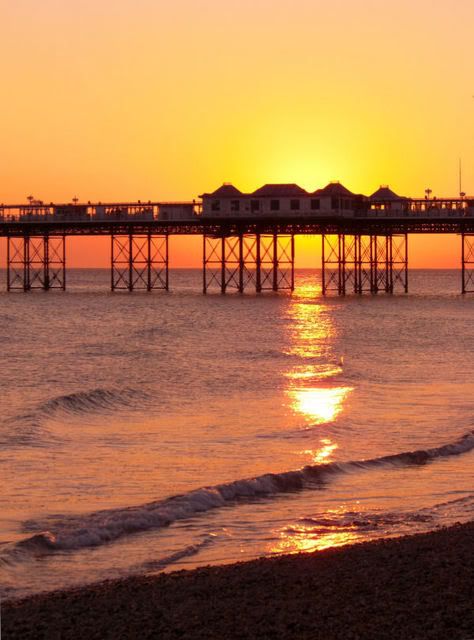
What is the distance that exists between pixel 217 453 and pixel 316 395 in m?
10.1

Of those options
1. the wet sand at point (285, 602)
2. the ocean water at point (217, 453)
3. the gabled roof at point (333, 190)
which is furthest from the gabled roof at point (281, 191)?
the wet sand at point (285, 602)

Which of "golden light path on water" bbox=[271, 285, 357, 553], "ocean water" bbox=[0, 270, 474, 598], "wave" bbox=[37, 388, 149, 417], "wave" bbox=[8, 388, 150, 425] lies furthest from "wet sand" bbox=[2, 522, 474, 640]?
"wave" bbox=[37, 388, 149, 417]

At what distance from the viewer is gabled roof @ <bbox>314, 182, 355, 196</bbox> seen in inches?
3130

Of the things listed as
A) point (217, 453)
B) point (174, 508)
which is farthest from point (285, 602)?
point (217, 453)

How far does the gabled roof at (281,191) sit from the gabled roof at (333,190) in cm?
109

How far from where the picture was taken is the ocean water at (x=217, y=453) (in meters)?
13.2

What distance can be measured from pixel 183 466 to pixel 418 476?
3.57 meters

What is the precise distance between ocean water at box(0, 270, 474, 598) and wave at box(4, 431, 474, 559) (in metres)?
0.03

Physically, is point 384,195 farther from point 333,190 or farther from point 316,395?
point 316,395

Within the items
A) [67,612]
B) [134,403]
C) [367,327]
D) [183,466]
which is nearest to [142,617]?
[67,612]

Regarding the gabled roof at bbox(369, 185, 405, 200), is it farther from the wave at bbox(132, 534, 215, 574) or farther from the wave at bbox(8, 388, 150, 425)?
the wave at bbox(132, 534, 215, 574)

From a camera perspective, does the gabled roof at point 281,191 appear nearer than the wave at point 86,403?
No

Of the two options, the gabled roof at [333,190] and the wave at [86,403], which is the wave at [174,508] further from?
the gabled roof at [333,190]

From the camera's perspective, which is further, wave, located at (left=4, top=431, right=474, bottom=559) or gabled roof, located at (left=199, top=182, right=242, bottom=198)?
gabled roof, located at (left=199, top=182, right=242, bottom=198)
